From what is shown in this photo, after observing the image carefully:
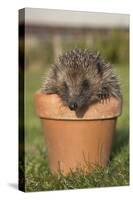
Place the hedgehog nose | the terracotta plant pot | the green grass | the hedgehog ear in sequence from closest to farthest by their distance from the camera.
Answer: the hedgehog nose → the green grass → the terracotta plant pot → the hedgehog ear

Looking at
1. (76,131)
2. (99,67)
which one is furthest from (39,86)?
(76,131)

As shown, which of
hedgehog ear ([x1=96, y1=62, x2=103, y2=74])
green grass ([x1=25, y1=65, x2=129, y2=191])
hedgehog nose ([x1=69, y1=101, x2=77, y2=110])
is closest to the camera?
hedgehog nose ([x1=69, y1=101, x2=77, y2=110])

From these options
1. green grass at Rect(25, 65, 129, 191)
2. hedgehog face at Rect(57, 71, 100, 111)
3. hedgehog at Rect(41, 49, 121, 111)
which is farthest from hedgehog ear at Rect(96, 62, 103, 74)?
Result: green grass at Rect(25, 65, 129, 191)

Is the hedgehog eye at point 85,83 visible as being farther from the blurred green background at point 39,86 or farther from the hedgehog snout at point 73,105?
the blurred green background at point 39,86

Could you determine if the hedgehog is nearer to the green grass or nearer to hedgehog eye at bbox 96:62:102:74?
hedgehog eye at bbox 96:62:102:74

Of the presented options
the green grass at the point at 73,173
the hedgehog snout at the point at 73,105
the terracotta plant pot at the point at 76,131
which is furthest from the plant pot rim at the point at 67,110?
the green grass at the point at 73,173

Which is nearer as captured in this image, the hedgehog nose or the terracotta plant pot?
the hedgehog nose
